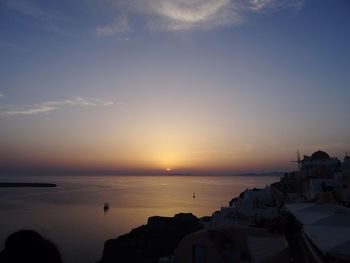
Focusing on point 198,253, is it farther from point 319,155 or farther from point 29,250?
point 319,155

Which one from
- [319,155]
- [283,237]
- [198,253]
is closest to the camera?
[283,237]

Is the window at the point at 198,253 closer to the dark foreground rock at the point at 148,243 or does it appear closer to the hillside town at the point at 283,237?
the hillside town at the point at 283,237

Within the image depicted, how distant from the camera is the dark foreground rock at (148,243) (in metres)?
31.2

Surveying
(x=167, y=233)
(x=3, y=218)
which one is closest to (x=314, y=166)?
(x=167, y=233)

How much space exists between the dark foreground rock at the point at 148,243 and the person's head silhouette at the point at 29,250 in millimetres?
25052

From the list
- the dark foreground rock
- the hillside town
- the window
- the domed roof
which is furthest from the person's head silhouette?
the domed roof

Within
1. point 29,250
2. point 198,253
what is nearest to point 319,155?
point 198,253

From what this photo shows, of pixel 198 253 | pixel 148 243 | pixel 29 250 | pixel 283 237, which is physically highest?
pixel 29 250

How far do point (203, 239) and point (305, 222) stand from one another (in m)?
7.29

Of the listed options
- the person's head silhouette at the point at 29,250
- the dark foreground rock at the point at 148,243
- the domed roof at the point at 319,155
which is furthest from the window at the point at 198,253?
the domed roof at the point at 319,155

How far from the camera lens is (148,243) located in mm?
33156

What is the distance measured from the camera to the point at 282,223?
750 inches

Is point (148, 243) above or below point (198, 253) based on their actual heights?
below

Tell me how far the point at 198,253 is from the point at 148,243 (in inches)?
542
